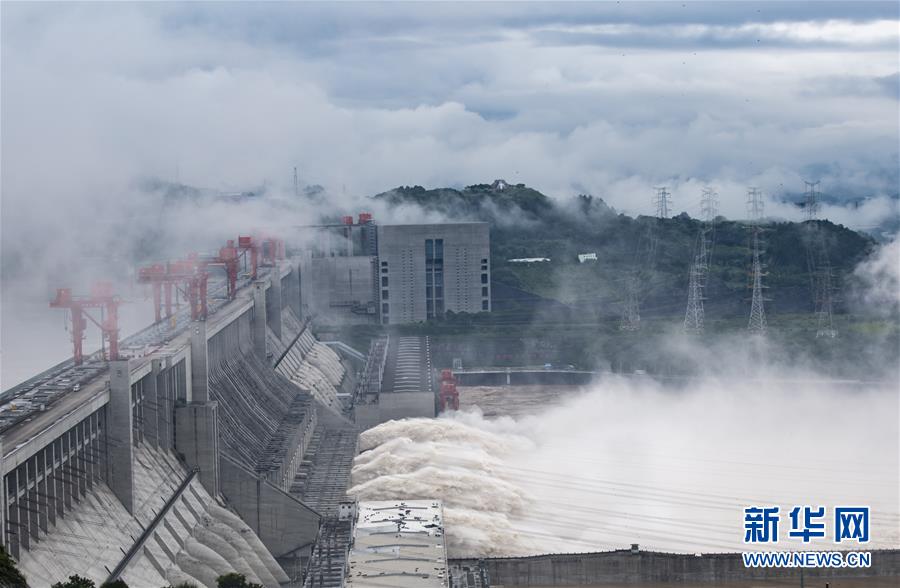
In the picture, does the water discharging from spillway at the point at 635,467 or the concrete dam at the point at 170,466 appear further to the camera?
the water discharging from spillway at the point at 635,467

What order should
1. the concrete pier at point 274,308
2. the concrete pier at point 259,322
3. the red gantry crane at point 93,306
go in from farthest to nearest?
the concrete pier at point 274,308, the concrete pier at point 259,322, the red gantry crane at point 93,306

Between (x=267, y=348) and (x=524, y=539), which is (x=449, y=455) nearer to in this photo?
(x=524, y=539)

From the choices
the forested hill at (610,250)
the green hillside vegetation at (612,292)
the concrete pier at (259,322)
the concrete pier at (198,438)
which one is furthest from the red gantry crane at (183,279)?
the forested hill at (610,250)

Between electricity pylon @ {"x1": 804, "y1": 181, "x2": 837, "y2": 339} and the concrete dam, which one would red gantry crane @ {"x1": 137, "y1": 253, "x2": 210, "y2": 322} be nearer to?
the concrete dam

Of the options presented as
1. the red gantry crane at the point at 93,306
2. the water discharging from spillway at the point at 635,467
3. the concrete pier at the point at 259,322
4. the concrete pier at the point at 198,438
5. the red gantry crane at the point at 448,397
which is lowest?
the water discharging from spillway at the point at 635,467

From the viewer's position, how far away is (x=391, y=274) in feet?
228

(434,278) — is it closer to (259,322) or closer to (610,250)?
(610,250)

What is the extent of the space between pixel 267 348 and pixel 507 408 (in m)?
10.6

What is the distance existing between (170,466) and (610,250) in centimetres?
5715

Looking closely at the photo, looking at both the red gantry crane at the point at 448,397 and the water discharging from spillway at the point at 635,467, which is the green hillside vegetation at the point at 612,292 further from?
the red gantry crane at the point at 448,397

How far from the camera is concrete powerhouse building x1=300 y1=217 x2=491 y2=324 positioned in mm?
69375

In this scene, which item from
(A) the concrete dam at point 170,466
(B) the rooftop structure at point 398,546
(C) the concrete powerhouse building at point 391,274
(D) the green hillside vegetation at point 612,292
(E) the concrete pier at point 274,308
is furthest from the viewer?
(C) the concrete powerhouse building at point 391,274

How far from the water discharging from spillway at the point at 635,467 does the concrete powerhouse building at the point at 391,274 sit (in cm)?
1309

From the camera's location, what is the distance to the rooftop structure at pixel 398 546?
25422 mm
